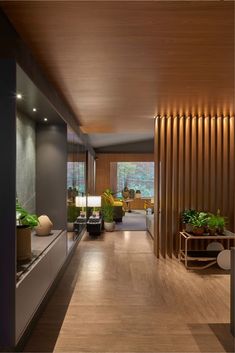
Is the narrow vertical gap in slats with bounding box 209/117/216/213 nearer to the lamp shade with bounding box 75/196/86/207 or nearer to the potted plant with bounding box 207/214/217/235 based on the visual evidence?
the potted plant with bounding box 207/214/217/235

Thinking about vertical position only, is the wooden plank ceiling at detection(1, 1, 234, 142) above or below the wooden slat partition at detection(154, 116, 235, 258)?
above

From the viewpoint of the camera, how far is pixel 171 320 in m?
3.19

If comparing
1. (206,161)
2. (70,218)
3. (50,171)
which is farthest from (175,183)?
(50,171)

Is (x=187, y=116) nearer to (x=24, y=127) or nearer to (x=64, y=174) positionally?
(x=64, y=174)

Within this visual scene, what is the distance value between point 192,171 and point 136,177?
438 inches

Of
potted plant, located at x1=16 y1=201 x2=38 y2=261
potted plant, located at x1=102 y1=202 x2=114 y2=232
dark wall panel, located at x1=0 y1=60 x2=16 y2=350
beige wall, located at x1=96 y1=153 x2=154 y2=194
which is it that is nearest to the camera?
dark wall panel, located at x1=0 y1=60 x2=16 y2=350

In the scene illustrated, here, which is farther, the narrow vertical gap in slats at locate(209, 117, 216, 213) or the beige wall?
the beige wall

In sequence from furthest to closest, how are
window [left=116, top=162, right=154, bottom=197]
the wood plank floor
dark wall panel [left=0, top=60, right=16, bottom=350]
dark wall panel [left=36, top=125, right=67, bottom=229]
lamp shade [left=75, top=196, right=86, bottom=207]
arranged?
window [left=116, top=162, right=154, bottom=197] → lamp shade [left=75, top=196, right=86, bottom=207] → dark wall panel [left=36, top=125, right=67, bottom=229] → the wood plank floor → dark wall panel [left=0, top=60, right=16, bottom=350]

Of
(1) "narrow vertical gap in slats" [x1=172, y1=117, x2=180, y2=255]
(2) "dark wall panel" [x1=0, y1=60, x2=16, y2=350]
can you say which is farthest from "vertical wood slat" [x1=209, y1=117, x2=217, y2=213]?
(2) "dark wall panel" [x1=0, y1=60, x2=16, y2=350]

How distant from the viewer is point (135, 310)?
3.44 metres

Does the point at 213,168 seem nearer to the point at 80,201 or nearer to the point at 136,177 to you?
the point at 80,201

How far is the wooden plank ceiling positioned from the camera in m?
2.18

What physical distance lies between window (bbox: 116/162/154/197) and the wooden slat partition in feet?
33.6

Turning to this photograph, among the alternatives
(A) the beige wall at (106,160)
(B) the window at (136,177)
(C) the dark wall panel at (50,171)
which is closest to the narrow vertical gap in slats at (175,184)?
(C) the dark wall panel at (50,171)
